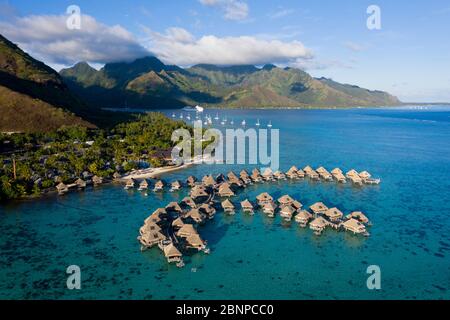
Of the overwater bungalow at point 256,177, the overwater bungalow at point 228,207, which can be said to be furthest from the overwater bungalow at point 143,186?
the overwater bungalow at point 256,177

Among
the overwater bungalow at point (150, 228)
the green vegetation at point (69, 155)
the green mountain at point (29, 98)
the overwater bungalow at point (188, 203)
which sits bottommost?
the overwater bungalow at point (150, 228)

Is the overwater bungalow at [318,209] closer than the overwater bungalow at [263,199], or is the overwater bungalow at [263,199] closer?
the overwater bungalow at [318,209]

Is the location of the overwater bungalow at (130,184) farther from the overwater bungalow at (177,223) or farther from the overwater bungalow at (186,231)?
the overwater bungalow at (186,231)

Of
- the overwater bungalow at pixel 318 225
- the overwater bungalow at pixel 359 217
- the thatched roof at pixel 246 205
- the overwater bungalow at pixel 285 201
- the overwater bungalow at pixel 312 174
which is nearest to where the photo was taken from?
the overwater bungalow at pixel 318 225

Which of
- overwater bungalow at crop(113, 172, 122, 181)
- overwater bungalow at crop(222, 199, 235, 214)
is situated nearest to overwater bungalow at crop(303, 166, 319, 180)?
overwater bungalow at crop(222, 199, 235, 214)

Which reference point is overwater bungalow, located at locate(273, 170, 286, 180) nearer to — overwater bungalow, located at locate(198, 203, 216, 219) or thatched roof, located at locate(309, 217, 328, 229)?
overwater bungalow, located at locate(198, 203, 216, 219)
